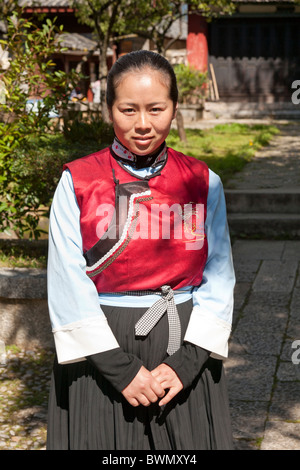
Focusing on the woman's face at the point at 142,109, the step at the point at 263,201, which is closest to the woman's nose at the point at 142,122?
the woman's face at the point at 142,109

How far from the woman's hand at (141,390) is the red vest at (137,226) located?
0.95 ft

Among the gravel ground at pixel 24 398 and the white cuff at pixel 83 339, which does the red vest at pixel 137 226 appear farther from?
the gravel ground at pixel 24 398

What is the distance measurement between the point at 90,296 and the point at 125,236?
0.71ft

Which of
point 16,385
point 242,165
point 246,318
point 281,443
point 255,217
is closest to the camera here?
point 281,443

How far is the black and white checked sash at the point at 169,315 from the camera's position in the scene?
6.80 ft

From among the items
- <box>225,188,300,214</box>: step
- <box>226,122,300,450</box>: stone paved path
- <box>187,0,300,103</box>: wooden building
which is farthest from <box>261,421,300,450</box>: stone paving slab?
<box>187,0,300,103</box>: wooden building

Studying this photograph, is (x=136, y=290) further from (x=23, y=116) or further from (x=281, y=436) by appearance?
(x=23, y=116)

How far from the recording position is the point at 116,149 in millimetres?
2156

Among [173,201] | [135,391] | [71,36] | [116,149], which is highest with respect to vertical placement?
[116,149]

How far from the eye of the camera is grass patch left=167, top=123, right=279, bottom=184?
→ 422 inches

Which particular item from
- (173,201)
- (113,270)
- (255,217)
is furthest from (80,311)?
(255,217)

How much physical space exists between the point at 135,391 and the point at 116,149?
2.53 ft

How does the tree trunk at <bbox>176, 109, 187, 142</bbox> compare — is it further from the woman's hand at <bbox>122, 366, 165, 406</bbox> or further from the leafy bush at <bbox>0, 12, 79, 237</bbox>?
the woman's hand at <bbox>122, 366, 165, 406</bbox>
